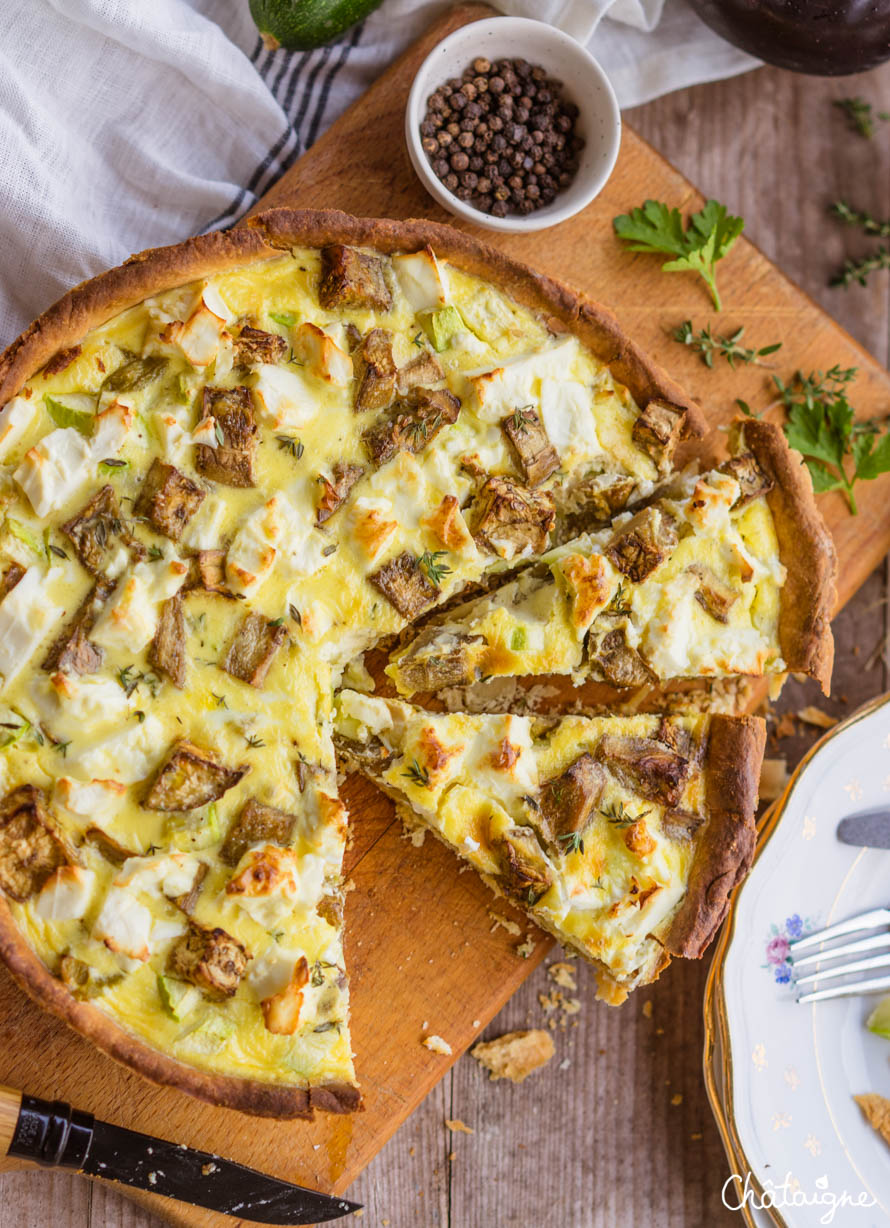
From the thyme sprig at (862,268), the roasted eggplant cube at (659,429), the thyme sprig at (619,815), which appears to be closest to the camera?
the thyme sprig at (619,815)

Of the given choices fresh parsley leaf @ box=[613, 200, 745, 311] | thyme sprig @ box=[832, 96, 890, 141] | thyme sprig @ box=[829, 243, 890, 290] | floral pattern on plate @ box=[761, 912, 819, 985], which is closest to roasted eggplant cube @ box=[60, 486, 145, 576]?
fresh parsley leaf @ box=[613, 200, 745, 311]

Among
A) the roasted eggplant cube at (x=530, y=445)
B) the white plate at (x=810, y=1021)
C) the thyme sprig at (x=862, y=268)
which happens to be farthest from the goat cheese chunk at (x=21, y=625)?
the thyme sprig at (x=862, y=268)

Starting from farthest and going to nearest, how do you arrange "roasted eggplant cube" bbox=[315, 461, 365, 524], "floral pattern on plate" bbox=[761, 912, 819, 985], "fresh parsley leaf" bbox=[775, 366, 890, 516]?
"fresh parsley leaf" bbox=[775, 366, 890, 516], "floral pattern on plate" bbox=[761, 912, 819, 985], "roasted eggplant cube" bbox=[315, 461, 365, 524]

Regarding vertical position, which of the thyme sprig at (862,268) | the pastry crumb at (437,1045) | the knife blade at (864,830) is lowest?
the knife blade at (864,830)

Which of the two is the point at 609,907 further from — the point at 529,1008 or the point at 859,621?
the point at 859,621

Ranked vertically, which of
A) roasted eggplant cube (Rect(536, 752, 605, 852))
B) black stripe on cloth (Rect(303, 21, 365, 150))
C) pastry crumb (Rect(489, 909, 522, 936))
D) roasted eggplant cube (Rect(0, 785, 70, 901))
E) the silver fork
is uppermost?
black stripe on cloth (Rect(303, 21, 365, 150))

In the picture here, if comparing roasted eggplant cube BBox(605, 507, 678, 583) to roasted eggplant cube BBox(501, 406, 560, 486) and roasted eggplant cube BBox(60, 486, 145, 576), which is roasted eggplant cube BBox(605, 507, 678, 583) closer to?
roasted eggplant cube BBox(501, 406, 560, 486)

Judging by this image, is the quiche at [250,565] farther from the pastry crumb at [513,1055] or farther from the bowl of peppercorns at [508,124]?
the pastry crumb at [513,1055]
